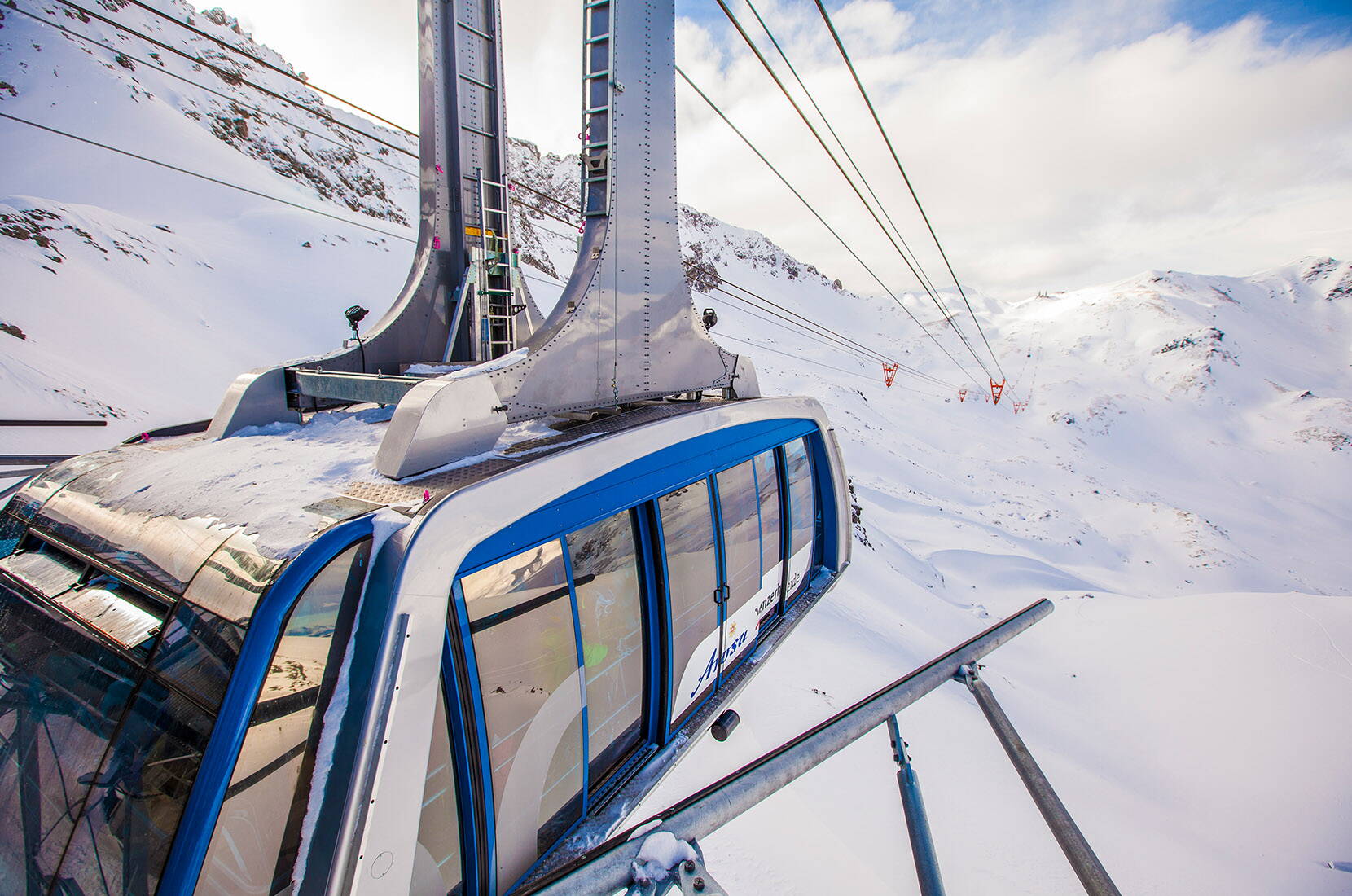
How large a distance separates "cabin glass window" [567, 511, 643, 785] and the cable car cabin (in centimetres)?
1

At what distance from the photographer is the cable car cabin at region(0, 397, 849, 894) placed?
4.11ft

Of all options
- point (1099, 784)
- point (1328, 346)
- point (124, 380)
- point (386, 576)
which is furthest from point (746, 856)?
point (1328, 346)

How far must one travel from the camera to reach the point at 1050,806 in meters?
2.05

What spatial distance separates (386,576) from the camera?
1.47 meters

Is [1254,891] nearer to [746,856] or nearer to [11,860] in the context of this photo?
[746,856]

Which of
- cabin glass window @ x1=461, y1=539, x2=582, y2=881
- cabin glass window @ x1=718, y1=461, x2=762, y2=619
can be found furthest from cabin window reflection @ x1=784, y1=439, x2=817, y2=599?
cabin glass window @ x1=461, y1=539, x2=582, y2=881

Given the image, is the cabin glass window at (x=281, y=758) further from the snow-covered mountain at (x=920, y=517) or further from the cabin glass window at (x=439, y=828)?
the snow-covered mountain at (x=920, y=517)

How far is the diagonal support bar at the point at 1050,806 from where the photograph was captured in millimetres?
1790

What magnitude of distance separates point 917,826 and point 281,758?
224cm

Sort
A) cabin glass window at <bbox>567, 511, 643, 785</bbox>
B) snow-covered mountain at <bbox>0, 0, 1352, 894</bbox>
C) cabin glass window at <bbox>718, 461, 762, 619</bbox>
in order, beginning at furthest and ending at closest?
1. snow-covered mountain at <bbox>0, 0, 1352, 894</bbox>
2. cabin glass window at <bbox>718, 461, 762, 619</bbox>
3. cabin glass window at <bbox>567, 511, 643, 785</bbox>

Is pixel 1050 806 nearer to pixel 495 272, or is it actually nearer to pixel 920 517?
pixel 495 272

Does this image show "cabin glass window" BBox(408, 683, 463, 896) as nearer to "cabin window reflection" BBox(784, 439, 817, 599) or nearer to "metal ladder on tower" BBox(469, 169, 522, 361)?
"cabin window reflection" BBox(784, 439, 817, 599)

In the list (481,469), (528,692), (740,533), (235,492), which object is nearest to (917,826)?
(528,692)

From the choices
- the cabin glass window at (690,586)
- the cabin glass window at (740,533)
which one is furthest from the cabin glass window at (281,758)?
the cabin glass window at (740,533)
